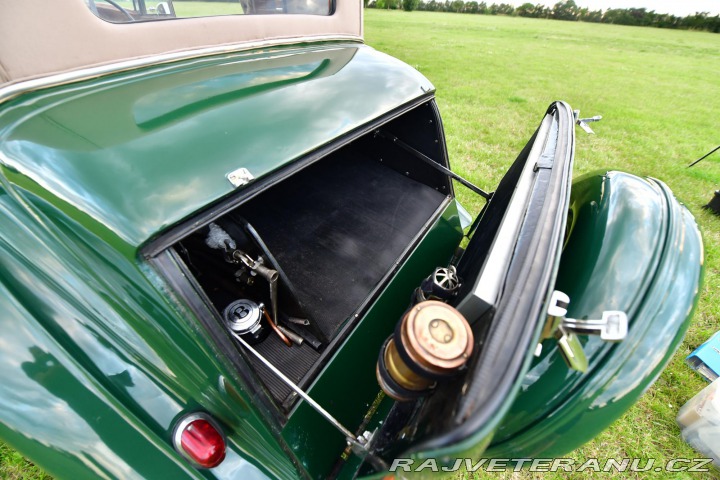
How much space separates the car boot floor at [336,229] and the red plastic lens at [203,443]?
1.28 ft

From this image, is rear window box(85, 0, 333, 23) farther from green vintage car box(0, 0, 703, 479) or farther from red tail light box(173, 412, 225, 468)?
red tail light box(173, 412, 225, 468)

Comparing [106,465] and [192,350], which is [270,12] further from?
[106,465]

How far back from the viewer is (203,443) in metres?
1.01

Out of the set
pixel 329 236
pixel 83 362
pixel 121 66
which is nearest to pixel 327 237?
pixel 329 236

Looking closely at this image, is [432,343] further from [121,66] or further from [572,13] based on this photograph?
[572,13]

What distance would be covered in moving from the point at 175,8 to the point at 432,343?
6.05ft

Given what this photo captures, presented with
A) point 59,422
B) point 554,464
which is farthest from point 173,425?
point 554,464

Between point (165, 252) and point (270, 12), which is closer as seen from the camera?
point (165, 252)

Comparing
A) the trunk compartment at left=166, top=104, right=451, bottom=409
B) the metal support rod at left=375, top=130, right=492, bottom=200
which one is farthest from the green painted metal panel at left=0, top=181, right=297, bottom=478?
the metal support rod at left=375, top=130, right=492, bottom=200

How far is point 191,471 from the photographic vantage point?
1.03 metres

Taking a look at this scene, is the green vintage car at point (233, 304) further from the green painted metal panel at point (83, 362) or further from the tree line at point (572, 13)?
the tree line at point (572, 13)

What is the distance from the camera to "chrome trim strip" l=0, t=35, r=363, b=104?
105 cm

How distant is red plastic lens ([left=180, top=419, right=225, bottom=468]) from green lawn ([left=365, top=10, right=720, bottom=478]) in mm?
1778

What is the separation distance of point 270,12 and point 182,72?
0.81 meters
